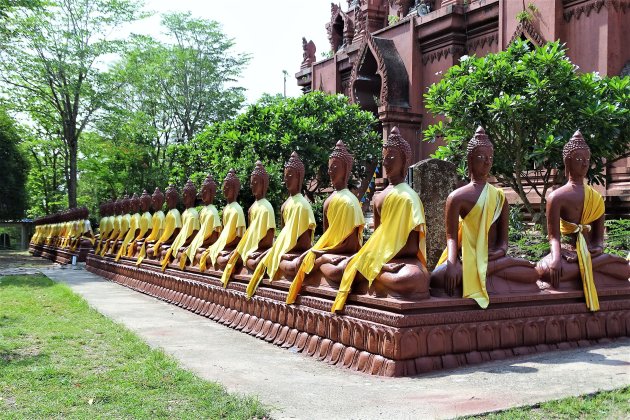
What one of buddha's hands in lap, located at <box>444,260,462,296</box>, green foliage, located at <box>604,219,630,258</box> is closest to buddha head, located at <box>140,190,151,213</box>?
green foliage, located at <box>604,219,630,258</box>

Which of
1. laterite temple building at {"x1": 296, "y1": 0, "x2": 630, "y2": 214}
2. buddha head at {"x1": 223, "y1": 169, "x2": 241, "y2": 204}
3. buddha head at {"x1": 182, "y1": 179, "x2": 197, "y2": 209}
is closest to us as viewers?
buddha head at {"x1": 223, "y1": 169, "x2": 241, "y2": 204}

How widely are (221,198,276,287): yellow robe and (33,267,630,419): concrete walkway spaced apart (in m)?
1.76

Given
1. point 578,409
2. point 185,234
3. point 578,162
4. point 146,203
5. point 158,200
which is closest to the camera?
point 578,409

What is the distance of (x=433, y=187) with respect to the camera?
9.84 m

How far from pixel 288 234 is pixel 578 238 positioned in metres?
3.35

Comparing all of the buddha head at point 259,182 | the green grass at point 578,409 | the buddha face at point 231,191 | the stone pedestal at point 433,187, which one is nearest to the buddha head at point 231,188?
the buddha face at point 231,191

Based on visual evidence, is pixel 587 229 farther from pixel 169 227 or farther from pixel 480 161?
pixel 169 227

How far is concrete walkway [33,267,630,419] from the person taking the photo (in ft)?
14.8

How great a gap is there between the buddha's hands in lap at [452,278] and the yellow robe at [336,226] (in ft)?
4.80

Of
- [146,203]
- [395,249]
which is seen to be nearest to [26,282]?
[146,203]

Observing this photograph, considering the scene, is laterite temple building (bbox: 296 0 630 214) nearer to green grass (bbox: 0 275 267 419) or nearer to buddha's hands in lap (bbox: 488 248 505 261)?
buddha's hands in lap (bbox: 488 248 505 261)

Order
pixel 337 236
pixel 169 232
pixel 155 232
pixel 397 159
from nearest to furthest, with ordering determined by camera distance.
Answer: pixel 397 159, pixel 337 236, pixel 169 232, pixel 155 232

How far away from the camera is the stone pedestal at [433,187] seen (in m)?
9.75

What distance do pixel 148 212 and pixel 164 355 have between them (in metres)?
10.2
